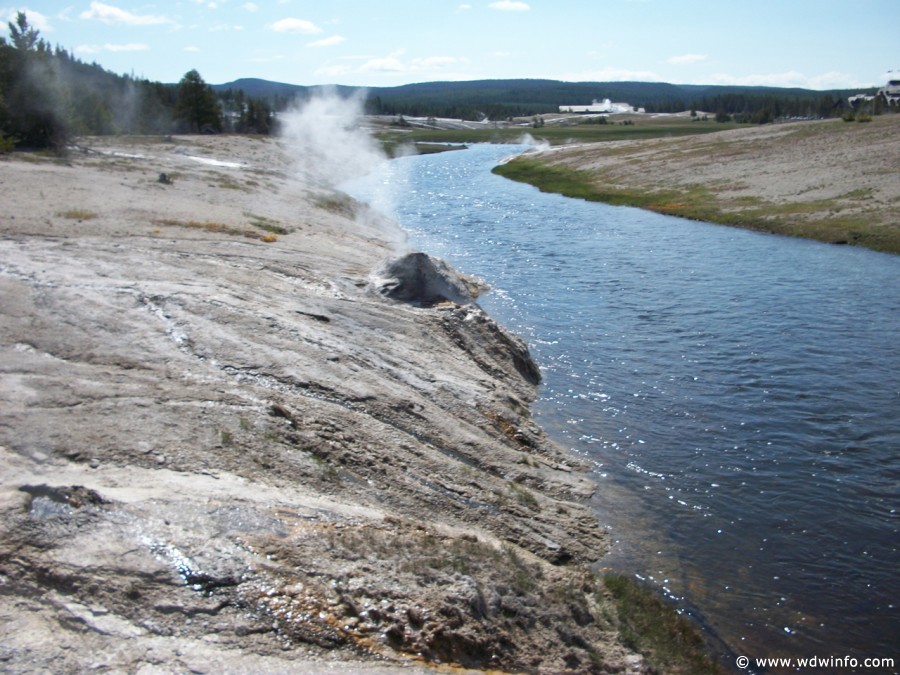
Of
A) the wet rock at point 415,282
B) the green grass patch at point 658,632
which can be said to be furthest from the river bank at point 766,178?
the green grass patch at point 658,632

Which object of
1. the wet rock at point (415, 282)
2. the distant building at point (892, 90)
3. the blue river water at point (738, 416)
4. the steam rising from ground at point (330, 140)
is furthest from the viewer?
the distant building at point (892, 90)

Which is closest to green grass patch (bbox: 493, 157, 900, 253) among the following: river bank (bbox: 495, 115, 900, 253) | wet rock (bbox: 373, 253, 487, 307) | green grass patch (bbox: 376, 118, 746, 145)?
river bank (bbox: 495, 115, 900, 253)

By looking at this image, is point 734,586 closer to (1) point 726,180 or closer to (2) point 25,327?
(2) point 25,327

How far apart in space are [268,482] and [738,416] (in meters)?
10.9

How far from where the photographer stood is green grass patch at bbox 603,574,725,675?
9258 millimetres

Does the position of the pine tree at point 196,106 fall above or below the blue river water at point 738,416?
above

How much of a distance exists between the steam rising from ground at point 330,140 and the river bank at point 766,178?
1676 cm

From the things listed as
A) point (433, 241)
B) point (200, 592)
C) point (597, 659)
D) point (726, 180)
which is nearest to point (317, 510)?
point (200, 592)

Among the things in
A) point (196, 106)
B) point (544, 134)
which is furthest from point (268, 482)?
point (544, 134)

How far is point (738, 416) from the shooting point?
16.4 meters

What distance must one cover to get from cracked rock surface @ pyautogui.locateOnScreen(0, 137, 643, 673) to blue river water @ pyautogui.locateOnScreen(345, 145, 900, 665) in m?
1.38

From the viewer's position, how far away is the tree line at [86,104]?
45.2 m

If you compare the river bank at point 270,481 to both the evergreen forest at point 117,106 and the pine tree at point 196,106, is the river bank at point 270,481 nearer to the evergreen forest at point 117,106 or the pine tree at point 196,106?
the evergreen forest at point 117,106

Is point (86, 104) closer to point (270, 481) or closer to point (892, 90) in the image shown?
point (270, 481)
